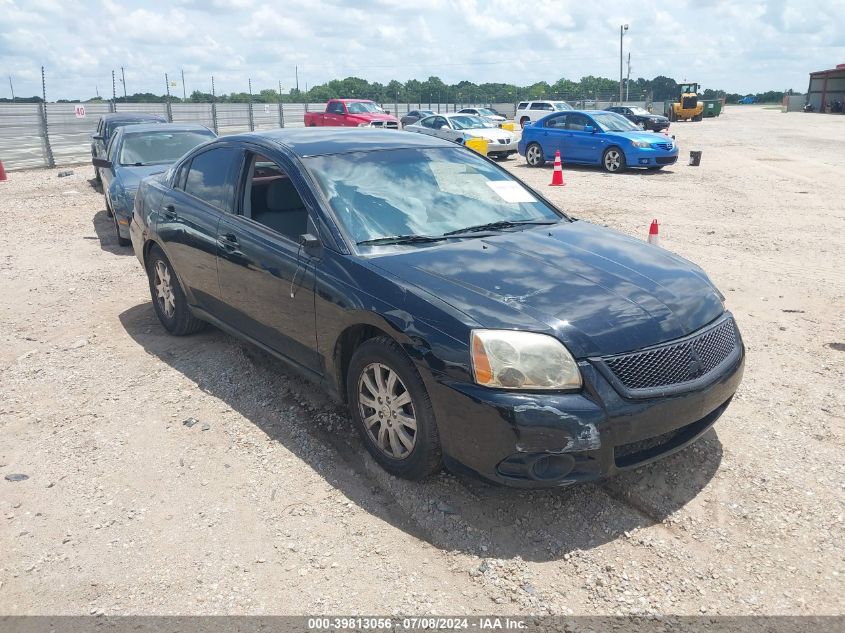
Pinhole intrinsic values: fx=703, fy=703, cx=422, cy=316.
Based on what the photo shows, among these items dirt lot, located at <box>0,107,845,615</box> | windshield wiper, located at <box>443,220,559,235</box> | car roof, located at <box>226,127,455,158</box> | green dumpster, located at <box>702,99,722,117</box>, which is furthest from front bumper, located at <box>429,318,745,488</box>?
green dumpster, located at <box>702,99,722,117</box>

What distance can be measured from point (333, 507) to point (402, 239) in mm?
1506

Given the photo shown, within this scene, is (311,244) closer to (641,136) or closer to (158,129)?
(158,129)

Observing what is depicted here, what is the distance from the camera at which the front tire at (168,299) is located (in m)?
5.68

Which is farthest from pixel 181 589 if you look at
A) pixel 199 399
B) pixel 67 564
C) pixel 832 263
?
pixel 832 263

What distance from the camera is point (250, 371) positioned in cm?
520

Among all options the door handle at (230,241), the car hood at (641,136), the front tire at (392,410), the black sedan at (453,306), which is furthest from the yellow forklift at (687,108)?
the front tire at (392,410)

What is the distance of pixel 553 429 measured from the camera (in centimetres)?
301

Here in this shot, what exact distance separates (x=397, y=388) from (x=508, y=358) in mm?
686

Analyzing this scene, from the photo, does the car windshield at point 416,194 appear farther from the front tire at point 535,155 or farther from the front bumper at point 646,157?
the front tire at point 535,155

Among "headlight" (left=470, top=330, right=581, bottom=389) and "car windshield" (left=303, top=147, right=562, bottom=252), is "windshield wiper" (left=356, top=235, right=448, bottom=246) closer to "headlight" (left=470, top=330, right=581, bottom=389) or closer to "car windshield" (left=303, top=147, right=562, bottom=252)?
"car windshield" (left=303, top=147, right=562, bottom=252)

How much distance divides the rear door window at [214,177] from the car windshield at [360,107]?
963 inches

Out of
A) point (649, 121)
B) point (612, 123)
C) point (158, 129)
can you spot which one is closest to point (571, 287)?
point (158, 129)

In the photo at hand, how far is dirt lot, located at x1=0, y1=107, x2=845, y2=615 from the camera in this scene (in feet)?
9.61

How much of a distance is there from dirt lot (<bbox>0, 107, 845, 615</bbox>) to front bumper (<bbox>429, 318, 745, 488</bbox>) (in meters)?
0.35
